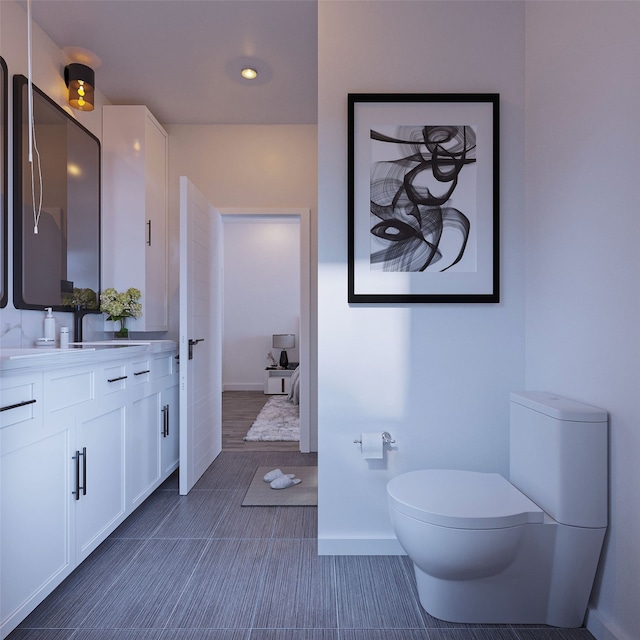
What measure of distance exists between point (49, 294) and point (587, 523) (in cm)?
265

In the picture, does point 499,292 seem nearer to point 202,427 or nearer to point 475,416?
point 475,416

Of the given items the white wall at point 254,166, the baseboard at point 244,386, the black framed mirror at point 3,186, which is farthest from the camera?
the baseboard at point 244,386

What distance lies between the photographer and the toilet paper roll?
6.35 ft

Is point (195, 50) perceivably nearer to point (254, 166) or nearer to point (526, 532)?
point (254, 166)

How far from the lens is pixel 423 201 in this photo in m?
1.99

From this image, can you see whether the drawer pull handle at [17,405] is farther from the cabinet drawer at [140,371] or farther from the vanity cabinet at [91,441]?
the cabinet drawer at [140,371]

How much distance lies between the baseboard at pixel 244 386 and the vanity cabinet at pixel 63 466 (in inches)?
169

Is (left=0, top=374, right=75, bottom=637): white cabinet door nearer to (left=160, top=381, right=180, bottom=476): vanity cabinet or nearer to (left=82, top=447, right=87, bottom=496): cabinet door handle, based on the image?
(left=82, top=447, right=87, bottom=496): cabinet door handle

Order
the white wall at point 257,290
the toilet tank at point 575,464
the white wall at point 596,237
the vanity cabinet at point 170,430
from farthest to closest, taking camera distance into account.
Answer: the white wall at point 257,290, the vanity cabinet at point 170,430, the toilet tank at point 575,464, the white wall at point 596,237

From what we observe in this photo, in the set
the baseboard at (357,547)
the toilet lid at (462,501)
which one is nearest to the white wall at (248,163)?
the baseboard at (357,547)

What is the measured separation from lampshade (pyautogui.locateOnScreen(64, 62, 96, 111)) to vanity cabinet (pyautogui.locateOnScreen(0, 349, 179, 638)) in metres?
1.61

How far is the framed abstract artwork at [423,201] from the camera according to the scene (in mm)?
1982

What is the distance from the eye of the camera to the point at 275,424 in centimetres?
448

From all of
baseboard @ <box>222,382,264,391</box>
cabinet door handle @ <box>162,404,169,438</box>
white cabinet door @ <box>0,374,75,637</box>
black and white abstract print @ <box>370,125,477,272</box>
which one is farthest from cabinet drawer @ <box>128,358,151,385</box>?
baseboard @ <box>222,382,264,391</box>
